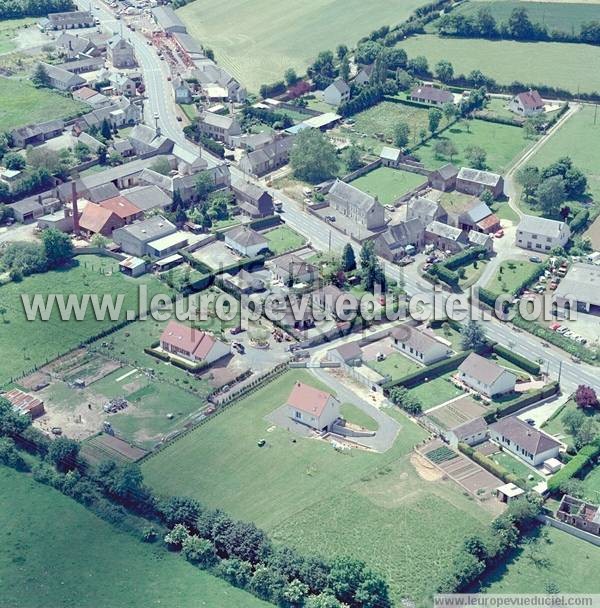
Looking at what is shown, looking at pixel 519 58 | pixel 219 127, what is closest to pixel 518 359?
pixel 219 127

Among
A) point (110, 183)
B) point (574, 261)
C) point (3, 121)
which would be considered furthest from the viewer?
point (3, 121)

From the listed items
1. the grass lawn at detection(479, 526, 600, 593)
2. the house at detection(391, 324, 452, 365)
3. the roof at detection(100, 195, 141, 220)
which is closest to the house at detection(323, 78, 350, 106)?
the roof at detection(100, 195, 141, 220)

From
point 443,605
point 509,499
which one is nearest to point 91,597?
point 443,605

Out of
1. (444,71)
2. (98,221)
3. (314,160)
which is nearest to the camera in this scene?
(98,221)

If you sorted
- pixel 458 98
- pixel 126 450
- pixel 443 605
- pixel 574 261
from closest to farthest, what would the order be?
pixel 443 605 < pixel 126 450 < pixel 574 261 < pixel 458 98

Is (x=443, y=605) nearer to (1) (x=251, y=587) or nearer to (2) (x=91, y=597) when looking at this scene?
(1) (x=251, y=587)

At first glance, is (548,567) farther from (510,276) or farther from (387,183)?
(387,183)

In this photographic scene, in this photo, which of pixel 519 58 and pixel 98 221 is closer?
pixel 98 221

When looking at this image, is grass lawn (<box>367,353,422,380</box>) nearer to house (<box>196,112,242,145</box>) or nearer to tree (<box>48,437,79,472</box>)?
tree (<box>48,437,79,472</box>)
